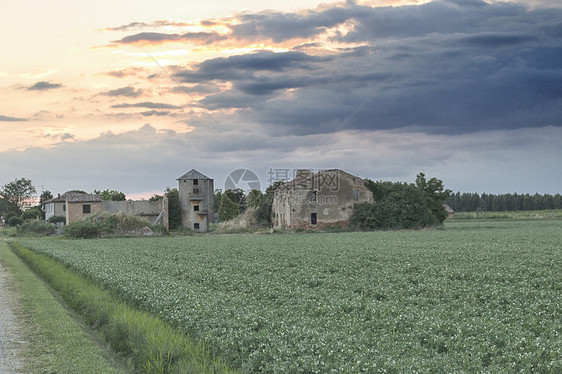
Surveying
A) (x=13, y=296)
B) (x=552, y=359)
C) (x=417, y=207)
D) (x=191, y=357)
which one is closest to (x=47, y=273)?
(x=13, y=296)

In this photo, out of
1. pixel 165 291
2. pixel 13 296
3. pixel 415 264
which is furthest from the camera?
pixel 415 264

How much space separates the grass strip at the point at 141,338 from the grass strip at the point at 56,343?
1.49ft

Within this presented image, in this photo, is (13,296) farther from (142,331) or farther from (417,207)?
(417,207)

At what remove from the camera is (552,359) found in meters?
9.41

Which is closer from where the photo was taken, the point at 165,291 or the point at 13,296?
the point at 165,291

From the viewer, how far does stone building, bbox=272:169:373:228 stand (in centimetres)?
6781

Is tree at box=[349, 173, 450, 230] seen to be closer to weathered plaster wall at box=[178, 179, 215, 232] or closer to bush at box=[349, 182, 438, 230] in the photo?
bush at box=[349, 182, 438, 230]

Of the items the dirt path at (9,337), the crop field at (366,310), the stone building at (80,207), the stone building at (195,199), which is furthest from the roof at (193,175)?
the dirt path at (9,337)

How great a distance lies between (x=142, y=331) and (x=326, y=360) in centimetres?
489

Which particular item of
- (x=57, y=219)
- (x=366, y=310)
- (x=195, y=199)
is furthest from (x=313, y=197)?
(x=366, y=310)

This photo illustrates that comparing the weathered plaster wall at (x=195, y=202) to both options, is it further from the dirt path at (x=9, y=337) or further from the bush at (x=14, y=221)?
the dirt path at (x=9, y=337)

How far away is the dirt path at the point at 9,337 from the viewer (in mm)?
10945

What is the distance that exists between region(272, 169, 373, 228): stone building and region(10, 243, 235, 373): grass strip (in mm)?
49112

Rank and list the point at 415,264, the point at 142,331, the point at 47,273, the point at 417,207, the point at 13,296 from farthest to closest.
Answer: the point at 417,207, the point at 47,273, the point at 415,264, the point at 13,296, the point at 142,331
